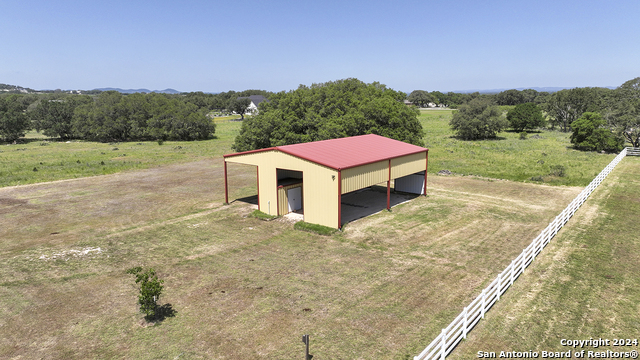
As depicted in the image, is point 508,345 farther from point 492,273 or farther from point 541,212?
point 541,212

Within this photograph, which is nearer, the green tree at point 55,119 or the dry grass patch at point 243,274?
the dry grass patch at point 243,274

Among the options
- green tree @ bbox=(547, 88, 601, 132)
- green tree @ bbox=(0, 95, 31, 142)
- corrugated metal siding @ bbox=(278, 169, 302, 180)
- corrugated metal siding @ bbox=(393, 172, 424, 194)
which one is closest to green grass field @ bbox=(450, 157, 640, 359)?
corrugated metal siding @ bbox=(393, 172, 424, 194)

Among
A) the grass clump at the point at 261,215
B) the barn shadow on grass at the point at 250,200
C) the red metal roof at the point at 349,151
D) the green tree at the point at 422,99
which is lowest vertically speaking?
the barn shadow on grass at the point at 250,200

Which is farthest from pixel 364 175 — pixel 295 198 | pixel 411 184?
pixel 411 184

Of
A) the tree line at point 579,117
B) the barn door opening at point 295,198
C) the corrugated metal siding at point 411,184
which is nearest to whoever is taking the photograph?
the barn door opening at point 295,198

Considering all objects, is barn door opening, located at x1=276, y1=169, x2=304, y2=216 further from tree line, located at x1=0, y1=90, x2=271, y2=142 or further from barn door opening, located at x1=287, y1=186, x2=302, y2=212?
tree line, located at x1=0, y1=90, x2=271, y2=142

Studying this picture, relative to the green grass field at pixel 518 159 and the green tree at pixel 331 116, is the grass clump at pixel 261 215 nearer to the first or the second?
the green tree at pixel 331 116

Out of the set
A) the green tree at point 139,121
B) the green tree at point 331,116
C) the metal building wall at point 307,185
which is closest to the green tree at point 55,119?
the green tree at point 139,121

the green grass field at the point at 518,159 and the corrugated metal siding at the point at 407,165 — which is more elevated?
the corrugated metal siding at the point at 407,165
